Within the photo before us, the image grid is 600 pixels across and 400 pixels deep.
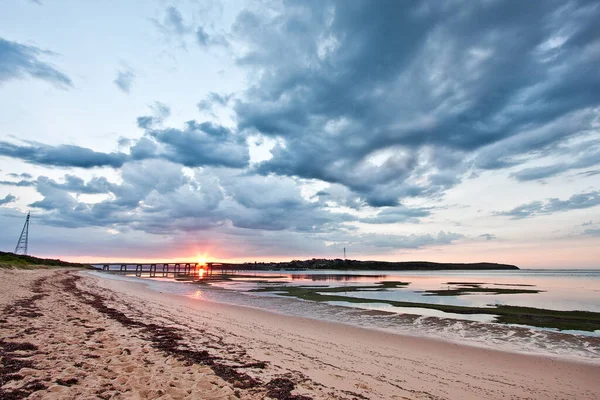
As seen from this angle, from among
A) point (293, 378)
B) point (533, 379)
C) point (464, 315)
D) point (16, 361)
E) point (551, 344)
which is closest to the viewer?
point (16, 361)

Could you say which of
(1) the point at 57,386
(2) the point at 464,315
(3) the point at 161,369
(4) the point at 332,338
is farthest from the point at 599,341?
(1) the point at 57,386

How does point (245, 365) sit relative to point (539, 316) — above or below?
above

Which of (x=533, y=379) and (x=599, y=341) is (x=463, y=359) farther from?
(x=599, y=341)

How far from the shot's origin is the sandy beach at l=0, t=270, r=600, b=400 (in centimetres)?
791

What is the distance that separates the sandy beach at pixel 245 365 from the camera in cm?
791

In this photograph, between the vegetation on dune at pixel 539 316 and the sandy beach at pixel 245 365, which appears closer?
the sandy beach at pixel 245 365

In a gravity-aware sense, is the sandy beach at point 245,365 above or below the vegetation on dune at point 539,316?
above

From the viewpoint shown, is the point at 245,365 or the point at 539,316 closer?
the point at 245,365

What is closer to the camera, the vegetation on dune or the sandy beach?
the sandy beach

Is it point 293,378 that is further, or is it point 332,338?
point 332,338

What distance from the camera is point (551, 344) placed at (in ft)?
52.6

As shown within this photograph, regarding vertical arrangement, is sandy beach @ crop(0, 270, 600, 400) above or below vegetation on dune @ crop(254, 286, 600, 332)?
above

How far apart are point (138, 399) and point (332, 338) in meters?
10.7

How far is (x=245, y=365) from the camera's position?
406 inches
